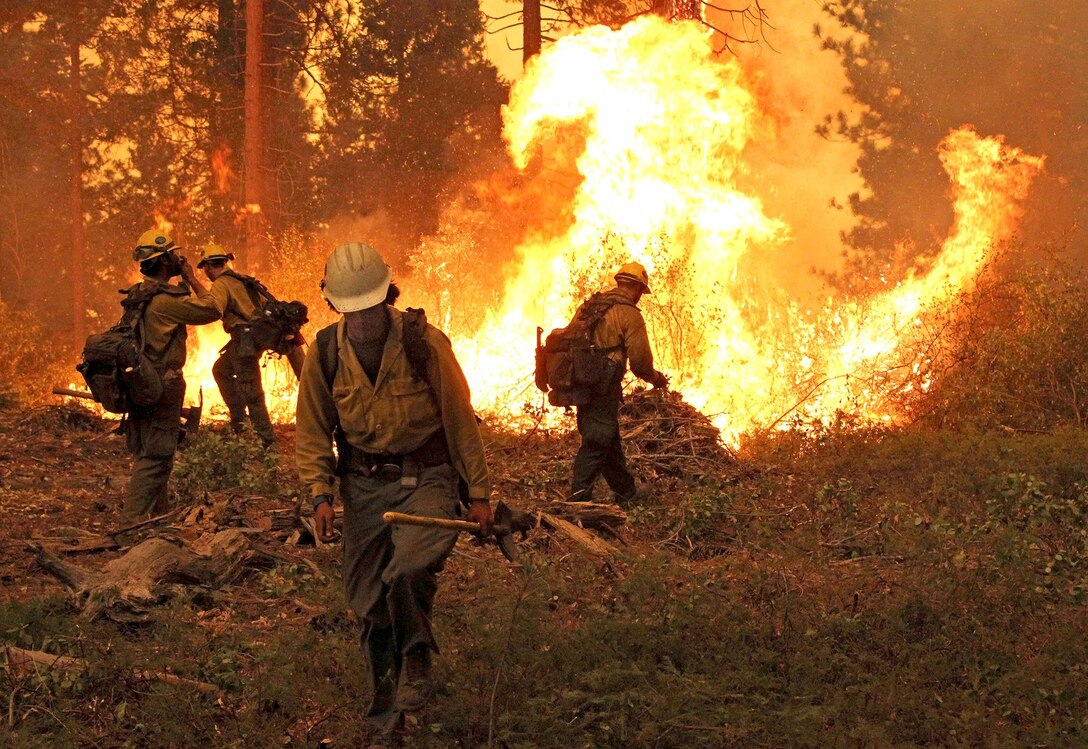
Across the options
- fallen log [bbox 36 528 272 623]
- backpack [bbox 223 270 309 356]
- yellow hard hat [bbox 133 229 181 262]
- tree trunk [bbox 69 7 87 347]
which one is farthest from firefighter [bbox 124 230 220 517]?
tree trunk [bbox 69 7 87 347]

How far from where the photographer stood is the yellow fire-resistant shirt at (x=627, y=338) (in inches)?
377

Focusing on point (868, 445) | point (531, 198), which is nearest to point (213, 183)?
point (531, 198)

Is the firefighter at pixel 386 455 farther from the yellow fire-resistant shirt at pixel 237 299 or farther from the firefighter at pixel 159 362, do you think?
the yellow fire-resistant shirt at pixel 237 299

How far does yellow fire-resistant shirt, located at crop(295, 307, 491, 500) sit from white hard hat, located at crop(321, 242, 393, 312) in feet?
0.62

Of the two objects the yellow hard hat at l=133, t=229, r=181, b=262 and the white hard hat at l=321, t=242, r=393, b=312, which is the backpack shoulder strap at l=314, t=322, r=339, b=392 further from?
the yellow hard hat at l=133, t=229, r=181, b=262

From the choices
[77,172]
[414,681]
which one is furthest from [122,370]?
[77,172]

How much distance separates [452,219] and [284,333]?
13.3 metres

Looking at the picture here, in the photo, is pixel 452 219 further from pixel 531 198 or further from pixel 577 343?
pixel 577 343

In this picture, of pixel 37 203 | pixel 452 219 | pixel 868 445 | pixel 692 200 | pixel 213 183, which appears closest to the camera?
pixel 868 445

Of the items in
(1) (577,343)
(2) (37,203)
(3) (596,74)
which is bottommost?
(1) (577,343)

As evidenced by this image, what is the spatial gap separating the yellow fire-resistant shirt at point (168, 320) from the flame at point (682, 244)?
21.1ft

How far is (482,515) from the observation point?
17.2ft

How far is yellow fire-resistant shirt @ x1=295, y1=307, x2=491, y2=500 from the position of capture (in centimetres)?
508

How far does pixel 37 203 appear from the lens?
116 feet
